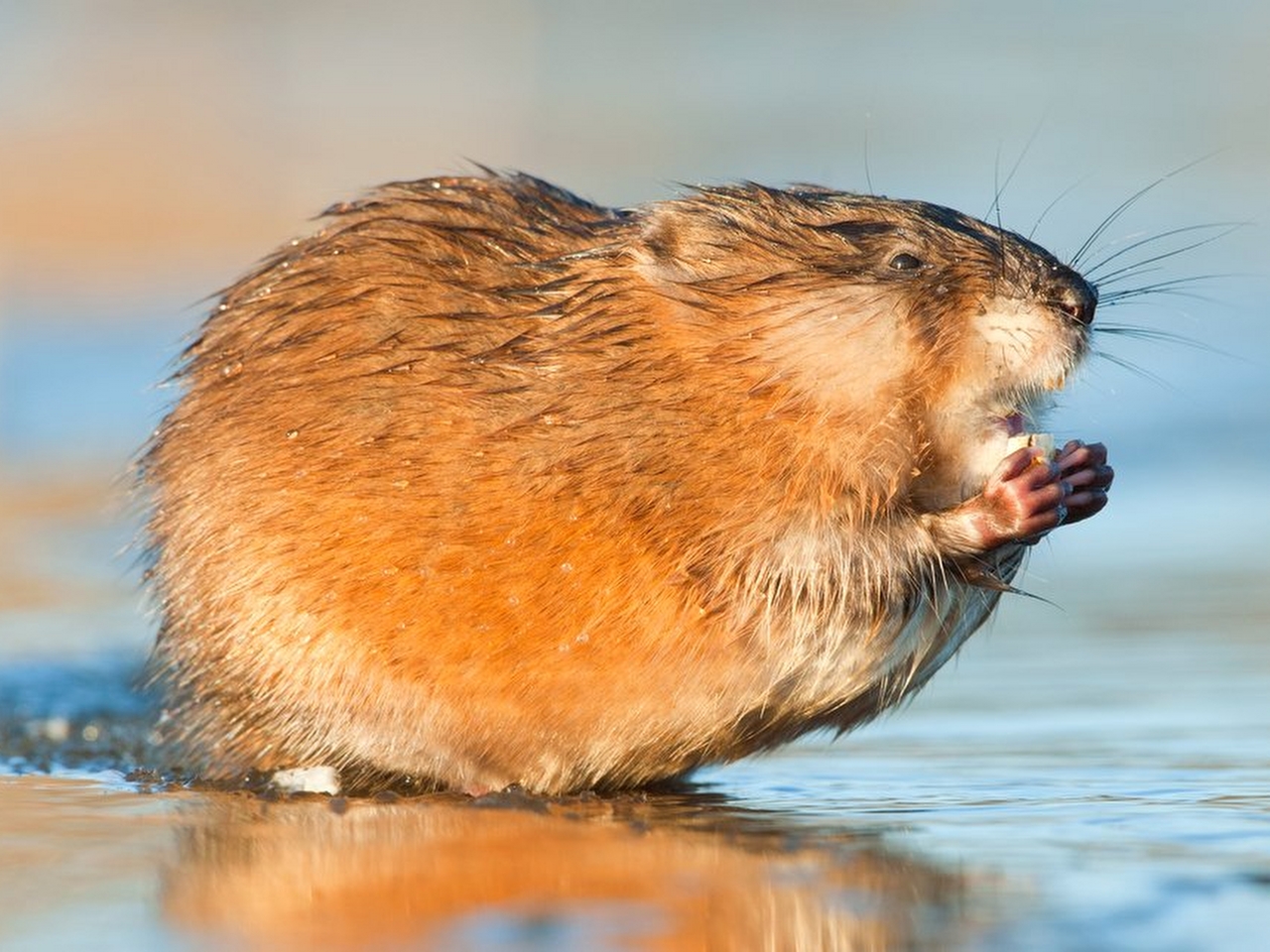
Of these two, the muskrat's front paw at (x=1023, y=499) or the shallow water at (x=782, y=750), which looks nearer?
the shallow water at (x=782, y=750)

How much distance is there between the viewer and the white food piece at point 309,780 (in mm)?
5863

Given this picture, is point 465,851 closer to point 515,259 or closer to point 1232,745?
point 515,259

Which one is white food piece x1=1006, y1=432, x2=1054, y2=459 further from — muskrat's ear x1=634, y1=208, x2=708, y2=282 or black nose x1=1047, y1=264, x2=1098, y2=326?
muskrat's ear x1=634, y1=208, x2=708, y2=282

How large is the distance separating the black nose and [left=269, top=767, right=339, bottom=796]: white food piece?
217 cm

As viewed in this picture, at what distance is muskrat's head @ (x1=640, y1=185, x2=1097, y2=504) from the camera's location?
5.47 metres

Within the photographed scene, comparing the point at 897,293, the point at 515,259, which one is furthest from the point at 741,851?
the point at 515,259

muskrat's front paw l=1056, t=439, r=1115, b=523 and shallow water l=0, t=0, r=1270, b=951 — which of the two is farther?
muskrat's front paw l=1056, t=439, r=1115, b=523

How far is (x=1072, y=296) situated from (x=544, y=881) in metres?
2.00

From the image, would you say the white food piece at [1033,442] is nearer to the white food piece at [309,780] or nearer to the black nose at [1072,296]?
the black nose at [1072,296]

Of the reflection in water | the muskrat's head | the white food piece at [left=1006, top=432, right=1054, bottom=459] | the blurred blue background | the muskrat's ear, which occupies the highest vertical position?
the blurred blue background

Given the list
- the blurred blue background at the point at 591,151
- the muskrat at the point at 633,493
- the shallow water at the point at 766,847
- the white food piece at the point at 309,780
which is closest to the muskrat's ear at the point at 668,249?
the muskrat at the point at 633,493

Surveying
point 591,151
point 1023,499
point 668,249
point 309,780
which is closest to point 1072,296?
point 1023,499

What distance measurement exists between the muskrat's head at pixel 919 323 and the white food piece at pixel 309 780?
1.49 m

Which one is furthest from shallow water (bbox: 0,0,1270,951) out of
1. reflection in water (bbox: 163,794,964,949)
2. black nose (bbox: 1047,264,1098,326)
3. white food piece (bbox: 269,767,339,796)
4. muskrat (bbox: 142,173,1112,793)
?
black nose (bbox: 1047,264,1098,326)
